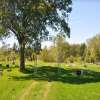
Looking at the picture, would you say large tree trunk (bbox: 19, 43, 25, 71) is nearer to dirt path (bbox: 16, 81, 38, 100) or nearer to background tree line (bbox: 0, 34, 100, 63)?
dirt path (bbox: 16, 81, 38, 100)

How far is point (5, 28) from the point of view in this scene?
198 ft

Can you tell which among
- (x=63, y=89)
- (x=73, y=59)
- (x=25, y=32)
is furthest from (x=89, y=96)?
(x=73, y=59)

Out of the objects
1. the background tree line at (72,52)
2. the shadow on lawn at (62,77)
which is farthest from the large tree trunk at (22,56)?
the background tree line at (72,52)

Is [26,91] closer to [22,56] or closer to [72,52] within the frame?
[22,56]

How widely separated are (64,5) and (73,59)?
79344 millimetres

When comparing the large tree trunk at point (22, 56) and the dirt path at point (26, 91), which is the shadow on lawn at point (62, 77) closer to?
the large tree trunk at point (22, 56)

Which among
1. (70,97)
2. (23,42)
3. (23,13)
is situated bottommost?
(70,97)

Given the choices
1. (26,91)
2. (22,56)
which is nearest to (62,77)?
(22,56)

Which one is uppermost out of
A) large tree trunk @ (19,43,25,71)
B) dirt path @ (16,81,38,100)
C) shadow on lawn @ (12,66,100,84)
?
large tree trunk @ (19,43,25,71)

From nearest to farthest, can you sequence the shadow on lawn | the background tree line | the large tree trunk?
1. the shadow on lawn
2. the large tree trunk
3. the background tree line

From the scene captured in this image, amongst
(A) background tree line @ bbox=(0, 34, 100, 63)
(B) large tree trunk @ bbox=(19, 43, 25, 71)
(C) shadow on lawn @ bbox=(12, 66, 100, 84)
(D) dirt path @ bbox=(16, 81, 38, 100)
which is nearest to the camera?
(D) dirt path @ bbox=(16, 81, 38, 100)

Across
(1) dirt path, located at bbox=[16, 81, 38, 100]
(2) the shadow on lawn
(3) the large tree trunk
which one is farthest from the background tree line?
(1) dirt path, located at bbox=[16, 81, 38, 100]

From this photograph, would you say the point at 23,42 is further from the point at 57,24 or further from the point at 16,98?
the point at 16,98

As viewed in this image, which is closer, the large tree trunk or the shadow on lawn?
the shadow on lawn
